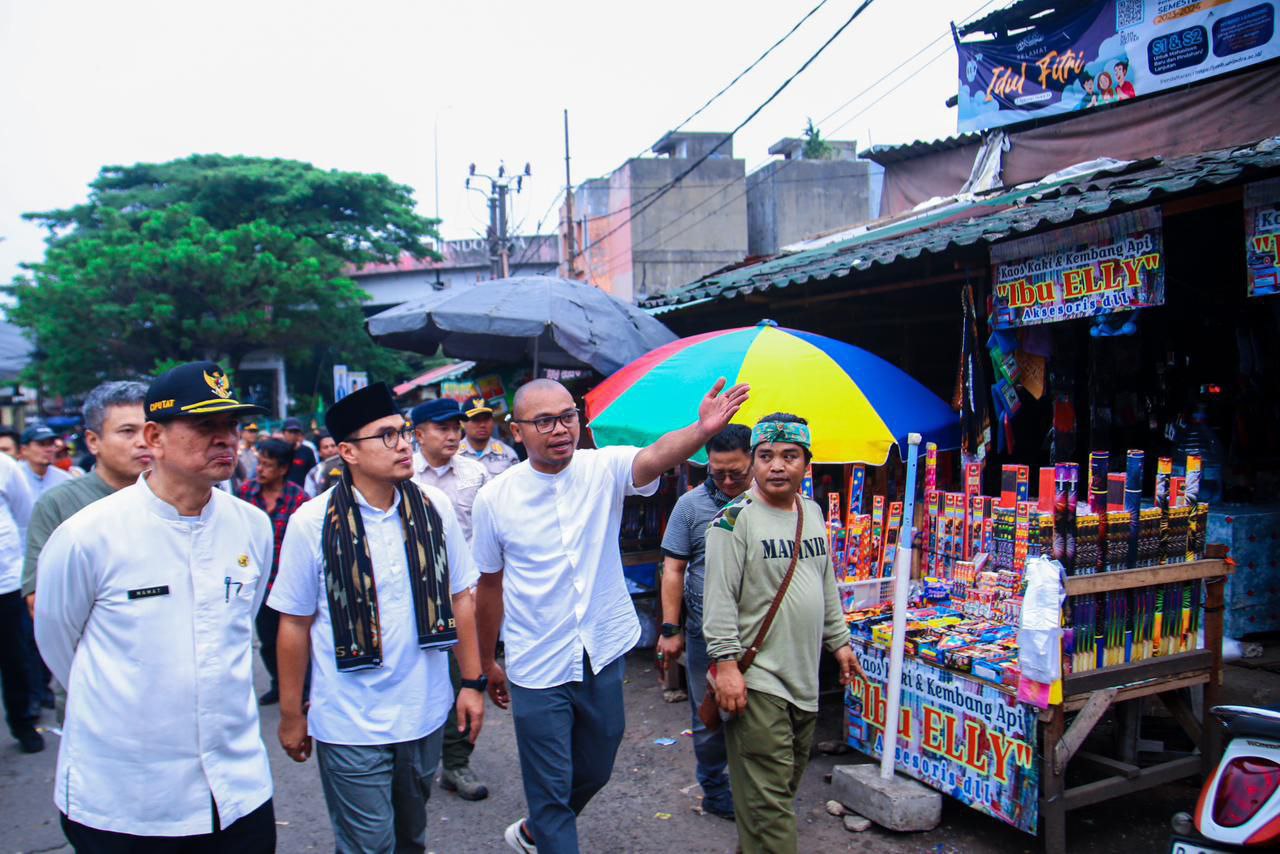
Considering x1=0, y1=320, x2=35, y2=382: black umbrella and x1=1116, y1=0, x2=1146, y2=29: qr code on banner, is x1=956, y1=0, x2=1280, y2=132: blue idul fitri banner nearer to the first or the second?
x1=1116, y1=0, x2=1146, y2=29: qr code on banner

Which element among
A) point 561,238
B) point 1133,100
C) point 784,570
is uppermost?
point 561,238

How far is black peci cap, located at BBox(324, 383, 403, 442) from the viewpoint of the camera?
2939mm

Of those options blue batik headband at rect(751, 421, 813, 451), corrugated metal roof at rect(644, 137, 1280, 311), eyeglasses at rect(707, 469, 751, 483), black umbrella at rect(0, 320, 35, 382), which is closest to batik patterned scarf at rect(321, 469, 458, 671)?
blue batik headband at rect(751, 421, 813, 451)

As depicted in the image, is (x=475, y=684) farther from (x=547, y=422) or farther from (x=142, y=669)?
(x=142, y=669)

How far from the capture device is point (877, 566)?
5305 millimetres

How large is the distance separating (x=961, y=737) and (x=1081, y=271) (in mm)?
3180

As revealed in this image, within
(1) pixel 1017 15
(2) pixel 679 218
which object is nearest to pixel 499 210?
(2) pixel 679 218

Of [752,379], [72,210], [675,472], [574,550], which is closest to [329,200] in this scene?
[72,210]

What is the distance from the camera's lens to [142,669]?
239cm

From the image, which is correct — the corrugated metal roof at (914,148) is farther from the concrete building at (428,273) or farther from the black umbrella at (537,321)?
the concrete building at (428,273)

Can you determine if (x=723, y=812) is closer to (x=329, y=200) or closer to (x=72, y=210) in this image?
(x=329, y=200)

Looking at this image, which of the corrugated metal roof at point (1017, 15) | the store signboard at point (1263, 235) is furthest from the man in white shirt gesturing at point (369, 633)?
the corrugated metal roof at point (1017, 15)

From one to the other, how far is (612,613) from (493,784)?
6.72 ft

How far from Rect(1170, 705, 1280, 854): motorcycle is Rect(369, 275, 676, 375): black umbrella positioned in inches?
222
